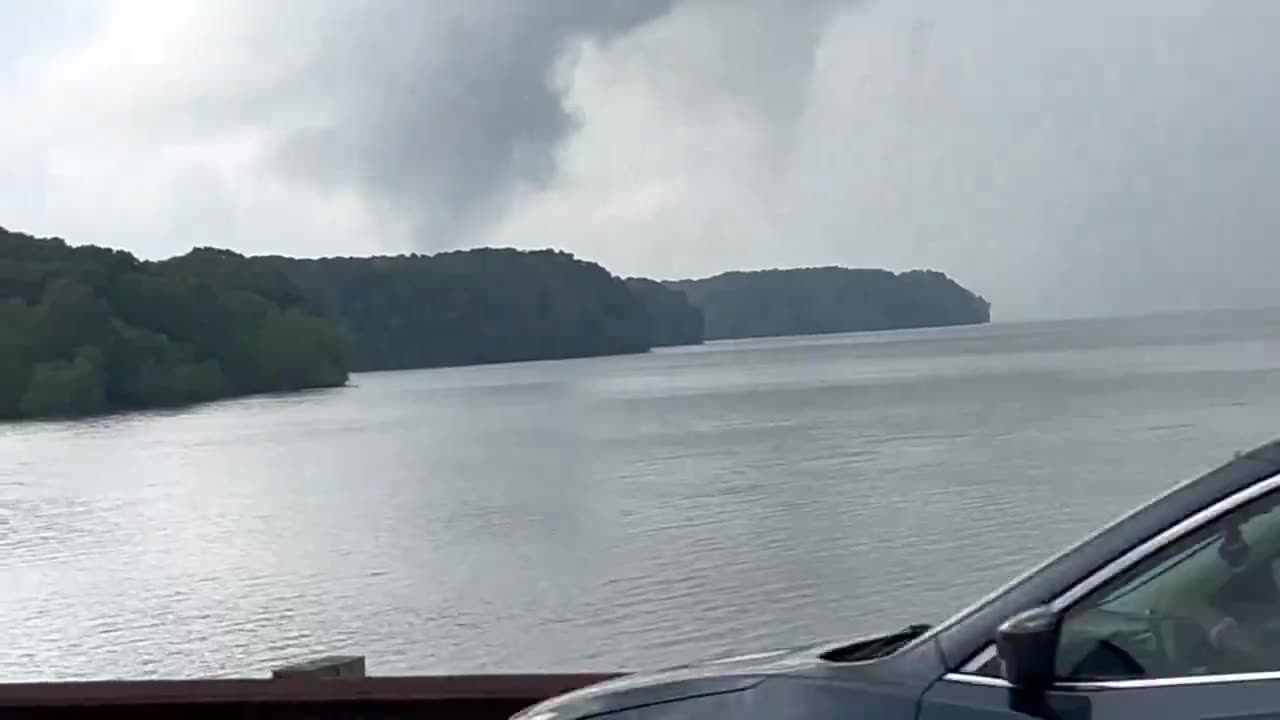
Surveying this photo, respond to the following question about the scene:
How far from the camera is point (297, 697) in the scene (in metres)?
5.98

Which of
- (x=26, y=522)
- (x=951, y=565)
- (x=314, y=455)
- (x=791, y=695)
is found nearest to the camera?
(x=791, y=695)

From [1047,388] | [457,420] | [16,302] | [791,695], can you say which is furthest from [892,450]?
[16,302]

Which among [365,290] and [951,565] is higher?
[365,290]

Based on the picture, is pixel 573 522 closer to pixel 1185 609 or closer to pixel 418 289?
pixel 1185 609

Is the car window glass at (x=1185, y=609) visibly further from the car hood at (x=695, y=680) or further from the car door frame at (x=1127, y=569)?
the car hood at (x=695, y=680)

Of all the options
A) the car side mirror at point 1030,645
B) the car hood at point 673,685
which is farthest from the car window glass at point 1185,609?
the car hood at point 673,685

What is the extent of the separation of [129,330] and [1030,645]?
11242cm

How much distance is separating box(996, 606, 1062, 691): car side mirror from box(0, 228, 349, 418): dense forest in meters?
108

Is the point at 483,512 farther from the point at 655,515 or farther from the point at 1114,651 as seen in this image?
the point at 1114,651

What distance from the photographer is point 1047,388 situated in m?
90.9

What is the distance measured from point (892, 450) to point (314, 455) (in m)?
30.1

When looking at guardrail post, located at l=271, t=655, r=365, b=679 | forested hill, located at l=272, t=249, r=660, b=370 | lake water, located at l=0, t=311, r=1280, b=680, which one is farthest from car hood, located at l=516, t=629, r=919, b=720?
forested hill, located at l=272, t=249, r=660, b=370

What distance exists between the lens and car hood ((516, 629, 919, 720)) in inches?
133

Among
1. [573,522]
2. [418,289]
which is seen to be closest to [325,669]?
[573,522]
